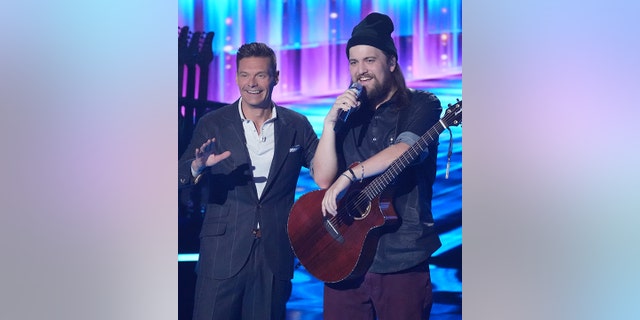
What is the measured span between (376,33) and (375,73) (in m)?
0.18

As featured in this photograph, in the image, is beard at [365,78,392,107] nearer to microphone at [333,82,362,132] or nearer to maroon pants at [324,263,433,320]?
microphone at [333,82,362,132]

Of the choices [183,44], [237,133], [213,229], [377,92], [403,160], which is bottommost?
[213,229]

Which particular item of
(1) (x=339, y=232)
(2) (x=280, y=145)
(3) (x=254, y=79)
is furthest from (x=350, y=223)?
(3) (x=254, y=79)

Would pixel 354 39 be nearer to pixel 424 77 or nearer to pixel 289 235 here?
pixel 424 77

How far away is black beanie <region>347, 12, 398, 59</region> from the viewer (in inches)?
121

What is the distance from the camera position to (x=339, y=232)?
118 inches

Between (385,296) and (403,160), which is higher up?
(403,160)

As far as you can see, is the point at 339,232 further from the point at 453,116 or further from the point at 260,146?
the point at 453,116

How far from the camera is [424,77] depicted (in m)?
3.05

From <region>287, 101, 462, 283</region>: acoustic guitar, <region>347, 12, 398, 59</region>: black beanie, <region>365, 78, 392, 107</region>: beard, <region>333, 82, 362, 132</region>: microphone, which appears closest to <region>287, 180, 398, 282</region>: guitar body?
<region>287, 101, 462, 283</region>: acoustic guitar
